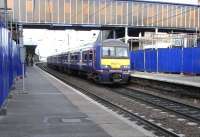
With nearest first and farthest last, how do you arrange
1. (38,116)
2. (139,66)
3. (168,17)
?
(38,116) → (139,66) → (168,17)

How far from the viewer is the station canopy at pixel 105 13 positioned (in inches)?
2746

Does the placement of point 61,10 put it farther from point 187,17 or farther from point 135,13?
point 187,17

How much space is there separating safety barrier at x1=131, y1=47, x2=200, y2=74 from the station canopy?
90.0 feet

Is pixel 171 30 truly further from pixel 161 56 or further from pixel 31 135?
pixel 31 135

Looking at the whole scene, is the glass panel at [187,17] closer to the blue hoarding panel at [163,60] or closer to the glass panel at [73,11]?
the glass panel at [73,11]

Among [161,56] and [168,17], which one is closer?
[161,56]


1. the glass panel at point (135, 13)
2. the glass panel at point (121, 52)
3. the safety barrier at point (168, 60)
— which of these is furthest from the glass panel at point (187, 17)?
the glass panel at point (121, 52)

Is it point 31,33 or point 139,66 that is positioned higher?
point 31,33

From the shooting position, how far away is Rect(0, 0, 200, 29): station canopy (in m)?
69.8

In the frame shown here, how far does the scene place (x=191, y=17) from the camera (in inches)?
3187

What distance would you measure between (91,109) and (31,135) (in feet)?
18.5

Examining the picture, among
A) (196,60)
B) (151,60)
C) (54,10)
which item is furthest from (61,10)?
(196,60)

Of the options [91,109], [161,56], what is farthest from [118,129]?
[161,56]

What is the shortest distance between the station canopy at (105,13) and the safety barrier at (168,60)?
1079 inches
